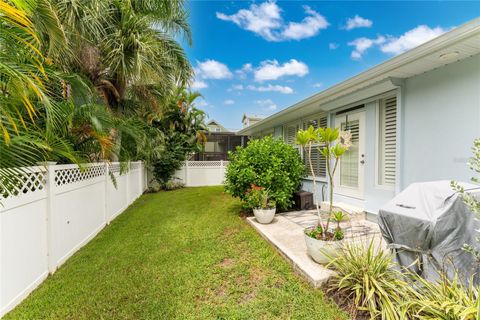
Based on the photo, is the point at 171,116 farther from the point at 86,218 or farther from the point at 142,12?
the point at 86,218

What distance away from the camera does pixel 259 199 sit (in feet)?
16.9

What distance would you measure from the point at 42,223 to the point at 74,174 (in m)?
1.13

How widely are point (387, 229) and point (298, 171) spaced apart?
3.57 meters

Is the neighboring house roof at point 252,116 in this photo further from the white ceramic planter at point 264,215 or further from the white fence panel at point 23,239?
the white fence panel at point 23,239

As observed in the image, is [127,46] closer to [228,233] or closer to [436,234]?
[228,233]

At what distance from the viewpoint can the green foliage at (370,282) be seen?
2127mm

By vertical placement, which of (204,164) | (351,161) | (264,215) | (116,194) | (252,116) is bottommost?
(264,215)

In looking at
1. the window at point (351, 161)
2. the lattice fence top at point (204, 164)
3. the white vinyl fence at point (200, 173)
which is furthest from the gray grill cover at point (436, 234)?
the lattice fence top at point (204, 164)

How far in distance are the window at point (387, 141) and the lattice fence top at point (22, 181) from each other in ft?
19.1

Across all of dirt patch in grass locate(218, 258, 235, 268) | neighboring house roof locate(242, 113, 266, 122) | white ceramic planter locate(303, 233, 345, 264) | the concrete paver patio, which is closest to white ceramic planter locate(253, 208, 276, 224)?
the concrete paver patio

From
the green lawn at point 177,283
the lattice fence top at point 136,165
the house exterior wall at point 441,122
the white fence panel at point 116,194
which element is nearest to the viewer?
the green lawn at point 177,283

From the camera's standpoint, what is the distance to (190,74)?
8.33 meters

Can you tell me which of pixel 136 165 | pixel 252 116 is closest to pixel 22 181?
pixel 136 165

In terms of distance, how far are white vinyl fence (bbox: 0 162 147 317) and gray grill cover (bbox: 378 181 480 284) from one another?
171 inches
